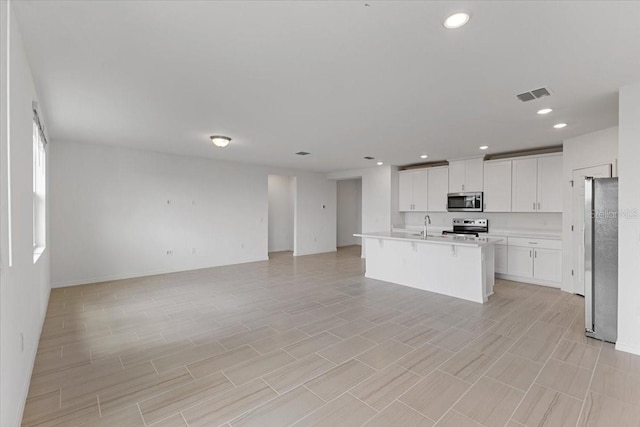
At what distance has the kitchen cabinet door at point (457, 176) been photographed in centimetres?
666

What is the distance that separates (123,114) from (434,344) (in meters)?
4.67

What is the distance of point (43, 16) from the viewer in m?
1.84

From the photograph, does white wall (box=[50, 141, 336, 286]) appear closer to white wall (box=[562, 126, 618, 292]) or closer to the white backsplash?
the white backsplash

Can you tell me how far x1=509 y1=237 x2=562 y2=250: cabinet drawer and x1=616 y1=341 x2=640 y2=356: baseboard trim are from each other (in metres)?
2.65

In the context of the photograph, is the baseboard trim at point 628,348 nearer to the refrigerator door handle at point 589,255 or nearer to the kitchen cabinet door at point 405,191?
the refrigerator door handle at point 589,255

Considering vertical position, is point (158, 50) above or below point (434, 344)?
above

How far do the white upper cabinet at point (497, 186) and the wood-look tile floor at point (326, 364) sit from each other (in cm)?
215

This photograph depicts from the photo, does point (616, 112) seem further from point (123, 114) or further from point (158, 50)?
point (123, 114)

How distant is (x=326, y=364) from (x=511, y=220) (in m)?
5.69

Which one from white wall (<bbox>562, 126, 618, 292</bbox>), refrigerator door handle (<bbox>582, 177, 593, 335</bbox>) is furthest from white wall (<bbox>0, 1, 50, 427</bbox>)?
white wall (<bbox>562, 126, 618, 292</bbox>)

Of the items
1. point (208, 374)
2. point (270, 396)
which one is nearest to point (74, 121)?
point (208, 374)

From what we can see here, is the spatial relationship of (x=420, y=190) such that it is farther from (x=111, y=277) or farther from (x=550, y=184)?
(x=111, y=277)

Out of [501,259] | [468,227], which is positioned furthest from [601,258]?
[468,227]

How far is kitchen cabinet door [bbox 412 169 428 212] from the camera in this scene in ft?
24.4
